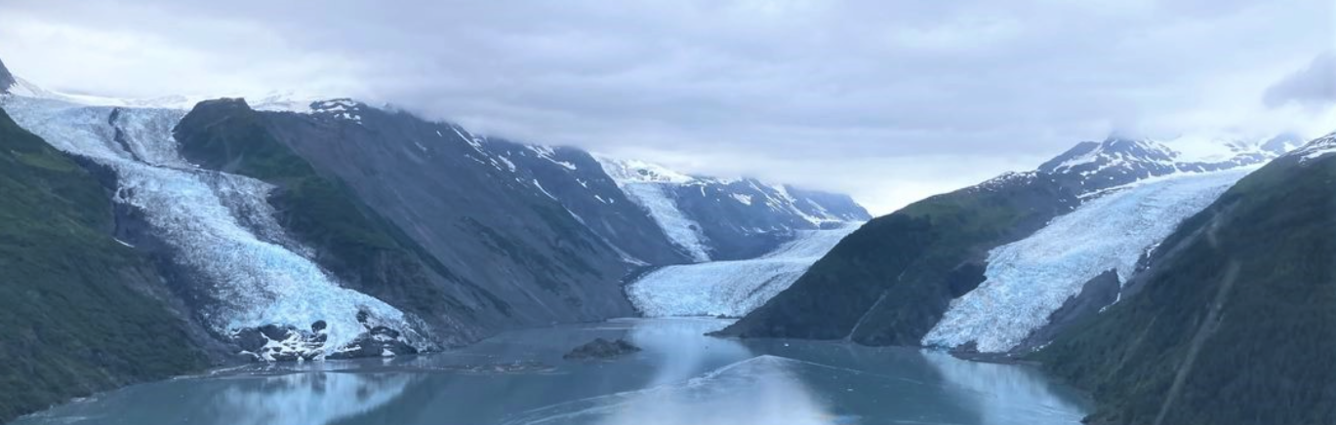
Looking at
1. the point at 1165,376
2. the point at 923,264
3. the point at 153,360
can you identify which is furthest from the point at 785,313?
the point at 1165,376

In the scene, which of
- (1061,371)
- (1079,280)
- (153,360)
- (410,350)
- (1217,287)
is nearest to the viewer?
(1217,287)

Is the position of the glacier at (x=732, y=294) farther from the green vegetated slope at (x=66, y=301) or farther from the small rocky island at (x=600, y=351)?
the green vegetated slope at (x=66, y=301)

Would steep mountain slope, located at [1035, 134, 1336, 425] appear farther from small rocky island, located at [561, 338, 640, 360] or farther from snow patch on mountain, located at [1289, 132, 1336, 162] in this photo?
small rocky island, located at [561, 338, 640, 360]

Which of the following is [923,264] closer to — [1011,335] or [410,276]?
[1011,335]

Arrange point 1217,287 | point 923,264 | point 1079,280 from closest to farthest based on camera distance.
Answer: point 1217,287, point 1079,280, point 923,264

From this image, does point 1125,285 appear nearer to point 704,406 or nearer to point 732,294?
point 704,406

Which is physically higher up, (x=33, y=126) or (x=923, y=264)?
(x=33, y=126)
